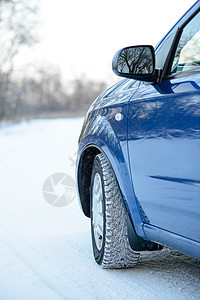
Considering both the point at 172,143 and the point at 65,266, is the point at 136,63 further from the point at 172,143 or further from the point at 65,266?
the point at 65,266

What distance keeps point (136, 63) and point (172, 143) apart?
1.76ft

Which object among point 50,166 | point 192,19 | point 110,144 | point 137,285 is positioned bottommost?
point 50,166

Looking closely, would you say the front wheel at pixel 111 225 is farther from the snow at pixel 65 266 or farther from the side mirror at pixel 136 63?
the side mirror at pixel 136 63

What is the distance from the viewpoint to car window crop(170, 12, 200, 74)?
2.32 m

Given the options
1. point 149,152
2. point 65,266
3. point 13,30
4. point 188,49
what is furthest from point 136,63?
point 13,30

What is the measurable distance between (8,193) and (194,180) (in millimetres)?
4190

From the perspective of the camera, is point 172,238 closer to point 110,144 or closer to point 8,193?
point 110,144

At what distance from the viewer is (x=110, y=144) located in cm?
280

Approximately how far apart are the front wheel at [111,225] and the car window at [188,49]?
2.73 feet

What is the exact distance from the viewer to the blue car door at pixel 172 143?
2004 millimetres

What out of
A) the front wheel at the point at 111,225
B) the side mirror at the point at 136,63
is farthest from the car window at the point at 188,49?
the front wheel at the point at 111,225

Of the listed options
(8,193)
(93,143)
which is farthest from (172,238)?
(8,193)

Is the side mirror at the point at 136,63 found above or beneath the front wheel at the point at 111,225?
above

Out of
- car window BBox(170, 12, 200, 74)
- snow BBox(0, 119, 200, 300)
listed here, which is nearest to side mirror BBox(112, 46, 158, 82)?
car window BBox(170, 12, 200, 74)
